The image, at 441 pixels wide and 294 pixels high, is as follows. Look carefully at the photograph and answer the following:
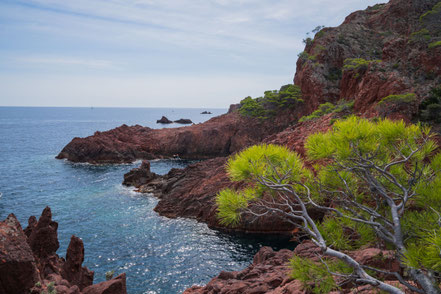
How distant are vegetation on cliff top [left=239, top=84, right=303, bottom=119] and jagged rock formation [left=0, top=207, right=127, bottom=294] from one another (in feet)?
196

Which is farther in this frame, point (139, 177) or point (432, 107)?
point (139, 177)

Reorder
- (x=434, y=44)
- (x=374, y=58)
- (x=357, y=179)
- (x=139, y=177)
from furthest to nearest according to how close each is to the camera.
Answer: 1. (x=374, y=58)
2. (x=139, y=177)
3. (x=434, y=44)
4. (x=357, y=179)

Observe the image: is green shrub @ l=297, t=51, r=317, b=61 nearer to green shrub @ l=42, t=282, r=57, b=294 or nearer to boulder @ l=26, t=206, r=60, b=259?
boulder @ l=26, t=206, r=60, b=259

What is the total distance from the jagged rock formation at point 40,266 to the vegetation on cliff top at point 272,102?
59756 millimetres

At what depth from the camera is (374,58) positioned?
61062 millimetres

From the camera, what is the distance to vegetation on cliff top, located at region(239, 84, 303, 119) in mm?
72081

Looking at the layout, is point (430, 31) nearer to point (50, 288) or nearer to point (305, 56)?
point (305, 56)

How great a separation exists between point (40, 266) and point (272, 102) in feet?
225

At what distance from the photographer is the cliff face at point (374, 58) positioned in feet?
109

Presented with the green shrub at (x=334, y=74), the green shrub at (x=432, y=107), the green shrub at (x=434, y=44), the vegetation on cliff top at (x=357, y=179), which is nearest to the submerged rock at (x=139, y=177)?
the green shrub at (x=432, y=107)

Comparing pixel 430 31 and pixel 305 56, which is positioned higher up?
pixel 305 56

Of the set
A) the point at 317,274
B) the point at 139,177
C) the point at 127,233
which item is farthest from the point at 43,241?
the point at 139,177

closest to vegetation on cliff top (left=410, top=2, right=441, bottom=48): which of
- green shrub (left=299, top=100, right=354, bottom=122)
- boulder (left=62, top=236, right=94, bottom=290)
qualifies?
green shrub (left=299, top=100, right=354, bottom=122)

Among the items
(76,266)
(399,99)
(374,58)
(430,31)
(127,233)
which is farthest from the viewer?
(374,58)
